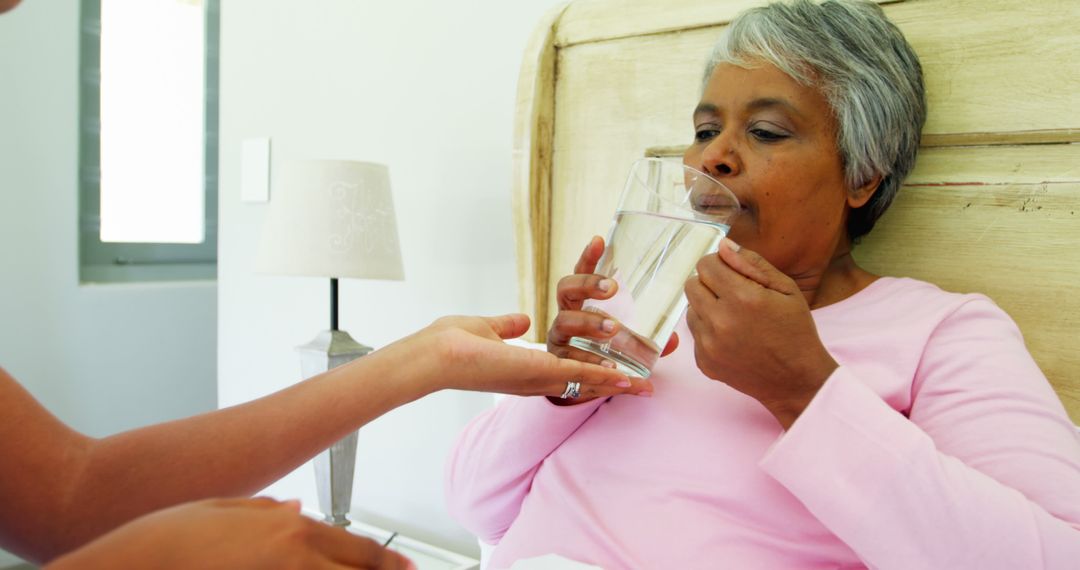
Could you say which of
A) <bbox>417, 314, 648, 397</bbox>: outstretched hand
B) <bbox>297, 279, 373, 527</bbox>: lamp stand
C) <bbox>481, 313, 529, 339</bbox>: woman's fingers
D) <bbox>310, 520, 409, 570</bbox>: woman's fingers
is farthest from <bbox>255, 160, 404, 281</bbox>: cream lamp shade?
<bbox>310, 520, 409, 570</bbox>: woman's fingers

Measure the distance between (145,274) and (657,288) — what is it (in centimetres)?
238

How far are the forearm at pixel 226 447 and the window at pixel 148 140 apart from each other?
2.16 m

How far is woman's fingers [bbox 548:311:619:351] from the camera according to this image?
789 millimetres

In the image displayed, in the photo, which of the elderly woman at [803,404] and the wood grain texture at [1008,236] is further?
the wood grain texture at [1008,236]

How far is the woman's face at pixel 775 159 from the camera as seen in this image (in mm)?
960

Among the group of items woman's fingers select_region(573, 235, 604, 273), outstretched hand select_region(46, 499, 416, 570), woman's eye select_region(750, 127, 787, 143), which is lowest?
outstretched hand select_region(46, 499, 416, 570)

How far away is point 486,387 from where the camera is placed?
81cm

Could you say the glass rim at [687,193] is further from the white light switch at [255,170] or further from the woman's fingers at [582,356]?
the white light switch at [255,170]

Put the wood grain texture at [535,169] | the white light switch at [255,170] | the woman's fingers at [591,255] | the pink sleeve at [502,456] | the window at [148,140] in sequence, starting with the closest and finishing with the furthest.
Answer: the woman's fingers at [591,255] → the pink sleeve at [502,456] → the wood grain texture at [535,169] → the white light switch at [255,170] → the window at [148,140]

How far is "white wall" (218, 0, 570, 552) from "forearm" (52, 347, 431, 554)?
0.86m

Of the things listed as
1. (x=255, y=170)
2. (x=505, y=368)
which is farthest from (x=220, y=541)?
(x=255, y=170)

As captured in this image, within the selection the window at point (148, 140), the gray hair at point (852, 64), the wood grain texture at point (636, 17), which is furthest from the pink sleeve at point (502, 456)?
the window at point (148, 140)

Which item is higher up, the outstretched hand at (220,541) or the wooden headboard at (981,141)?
the wooden headboard at (981,141)

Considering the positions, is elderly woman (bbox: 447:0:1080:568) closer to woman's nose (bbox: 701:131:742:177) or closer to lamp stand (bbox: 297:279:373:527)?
woman's nose (bbox: 701:131:742:177)
